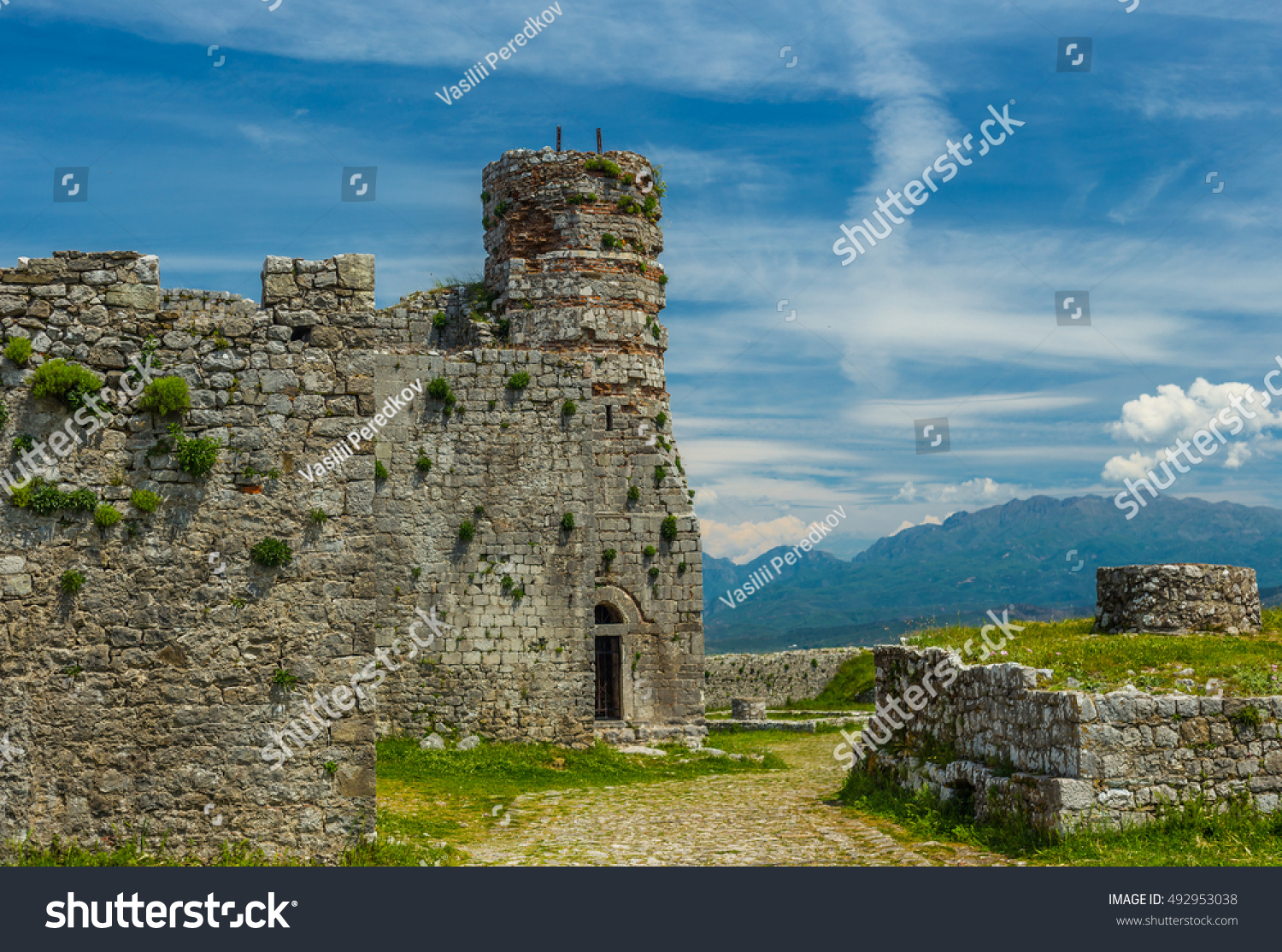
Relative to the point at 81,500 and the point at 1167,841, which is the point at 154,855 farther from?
the point at 1167,841

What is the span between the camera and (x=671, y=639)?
21.4m

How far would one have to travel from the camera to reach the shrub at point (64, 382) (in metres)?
9.25

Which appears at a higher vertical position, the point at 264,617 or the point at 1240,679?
the point at 264,617

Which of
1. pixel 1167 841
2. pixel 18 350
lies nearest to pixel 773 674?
pixel 1167 841

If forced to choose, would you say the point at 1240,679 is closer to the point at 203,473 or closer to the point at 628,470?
the point at 203,473

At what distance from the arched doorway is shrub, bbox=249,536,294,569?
11923 millimetres

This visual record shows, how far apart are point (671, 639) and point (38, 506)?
13892 millimetres

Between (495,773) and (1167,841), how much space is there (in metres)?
10.8

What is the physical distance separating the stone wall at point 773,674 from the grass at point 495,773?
1698cm

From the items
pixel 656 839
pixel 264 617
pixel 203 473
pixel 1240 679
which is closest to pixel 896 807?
pixel 656 839

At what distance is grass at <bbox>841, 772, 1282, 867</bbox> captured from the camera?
9008 millimetres

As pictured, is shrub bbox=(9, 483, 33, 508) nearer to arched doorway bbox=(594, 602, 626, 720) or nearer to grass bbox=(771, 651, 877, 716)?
arched doorway bbox=(594, 602, 626, 720)

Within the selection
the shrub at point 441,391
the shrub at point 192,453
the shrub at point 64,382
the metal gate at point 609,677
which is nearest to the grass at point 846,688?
the metal gate at point 609,677

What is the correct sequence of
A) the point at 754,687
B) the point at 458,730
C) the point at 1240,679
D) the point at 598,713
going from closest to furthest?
the point at 1240,679 < the point at 458,730 < the point at 598,713 < the point at 754,687
